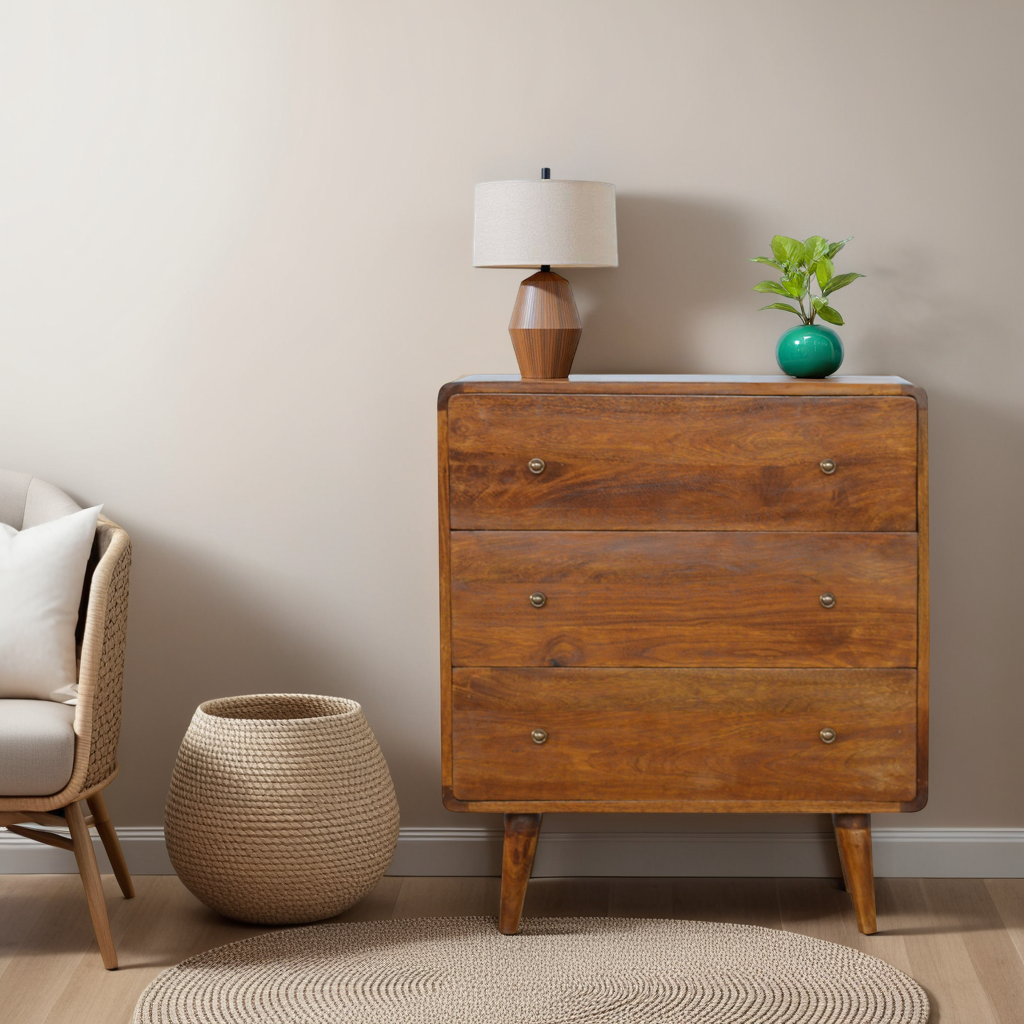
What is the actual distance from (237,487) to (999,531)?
1.65 meters

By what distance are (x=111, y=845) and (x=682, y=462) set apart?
144cm

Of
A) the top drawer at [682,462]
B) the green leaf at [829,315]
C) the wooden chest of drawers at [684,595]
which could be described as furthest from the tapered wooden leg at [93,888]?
the green leaf at [829,315]

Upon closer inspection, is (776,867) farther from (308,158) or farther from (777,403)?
(308,158)

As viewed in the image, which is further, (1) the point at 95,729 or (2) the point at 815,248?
(2) the point at 815,248

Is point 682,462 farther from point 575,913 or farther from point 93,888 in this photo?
point 93,888

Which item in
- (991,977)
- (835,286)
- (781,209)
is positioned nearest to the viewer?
(991,977)

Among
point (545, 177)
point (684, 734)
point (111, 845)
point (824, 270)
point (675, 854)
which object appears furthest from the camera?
point (675, 854)

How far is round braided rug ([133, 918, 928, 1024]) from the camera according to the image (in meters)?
2.04

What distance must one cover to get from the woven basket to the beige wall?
1.12 feet

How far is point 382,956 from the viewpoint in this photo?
89.0 inches

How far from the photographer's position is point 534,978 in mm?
2166

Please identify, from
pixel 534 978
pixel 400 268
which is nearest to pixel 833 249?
pixel 400 268

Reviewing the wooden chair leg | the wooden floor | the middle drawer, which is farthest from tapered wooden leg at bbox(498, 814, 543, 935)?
the wooden chair leg

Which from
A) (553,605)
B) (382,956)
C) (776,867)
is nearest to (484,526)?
(553,605)
